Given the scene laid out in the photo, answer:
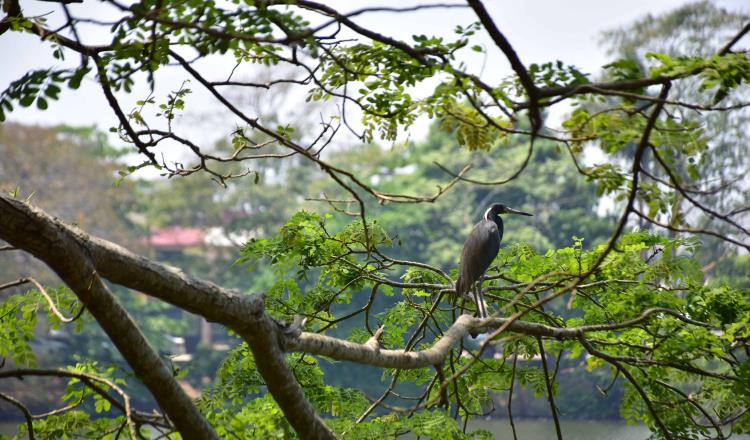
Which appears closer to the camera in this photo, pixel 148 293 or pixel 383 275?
pixel 148 293

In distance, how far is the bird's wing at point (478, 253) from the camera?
318 centimetres

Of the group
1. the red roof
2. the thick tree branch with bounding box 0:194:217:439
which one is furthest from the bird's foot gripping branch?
the red roof

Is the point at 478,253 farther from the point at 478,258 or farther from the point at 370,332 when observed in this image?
the point at 370,332

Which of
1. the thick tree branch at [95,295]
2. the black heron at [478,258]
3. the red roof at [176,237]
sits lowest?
the thick tree branch at [95,295]

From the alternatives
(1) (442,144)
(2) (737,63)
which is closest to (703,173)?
Answer: (1) (442,144)

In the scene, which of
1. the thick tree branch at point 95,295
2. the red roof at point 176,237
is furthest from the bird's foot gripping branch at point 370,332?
the red roof at point 176,237

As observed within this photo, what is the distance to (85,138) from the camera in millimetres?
18141

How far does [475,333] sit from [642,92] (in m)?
0.99

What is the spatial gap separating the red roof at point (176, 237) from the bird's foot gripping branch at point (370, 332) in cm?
1693

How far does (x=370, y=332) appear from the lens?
10.1 feet

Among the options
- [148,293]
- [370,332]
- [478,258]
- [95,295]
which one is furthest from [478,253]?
[95,295]

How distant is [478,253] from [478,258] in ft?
0.23

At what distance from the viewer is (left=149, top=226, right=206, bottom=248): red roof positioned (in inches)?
794

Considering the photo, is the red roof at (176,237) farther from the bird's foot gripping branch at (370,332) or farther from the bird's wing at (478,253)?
the bird's foot gripping branch at (370,332)
